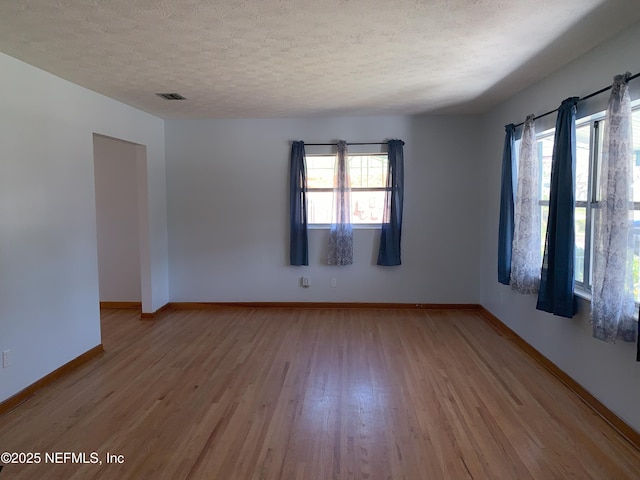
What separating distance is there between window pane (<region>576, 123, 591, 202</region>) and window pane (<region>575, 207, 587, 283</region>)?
0.35 feet

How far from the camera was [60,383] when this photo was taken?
10.7ft

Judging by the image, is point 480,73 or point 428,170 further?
point 428,170

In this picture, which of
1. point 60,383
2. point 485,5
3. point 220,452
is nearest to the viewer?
point 485,5

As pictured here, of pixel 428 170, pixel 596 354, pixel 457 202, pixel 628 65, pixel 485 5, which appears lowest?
pixel 596 354

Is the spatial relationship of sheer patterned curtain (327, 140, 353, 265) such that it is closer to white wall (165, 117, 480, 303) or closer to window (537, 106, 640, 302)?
white wall (165, 117, 480, 303)

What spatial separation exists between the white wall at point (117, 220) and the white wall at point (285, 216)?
0.49 meters

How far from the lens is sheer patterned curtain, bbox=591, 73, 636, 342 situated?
7.82 feet

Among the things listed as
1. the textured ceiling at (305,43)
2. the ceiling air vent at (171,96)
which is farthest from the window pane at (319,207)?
the ceiling air vent at (171,96)

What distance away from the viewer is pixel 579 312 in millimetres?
3006

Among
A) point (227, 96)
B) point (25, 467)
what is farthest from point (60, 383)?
point (227, 96)

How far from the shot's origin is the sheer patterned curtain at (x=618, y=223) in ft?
7.82

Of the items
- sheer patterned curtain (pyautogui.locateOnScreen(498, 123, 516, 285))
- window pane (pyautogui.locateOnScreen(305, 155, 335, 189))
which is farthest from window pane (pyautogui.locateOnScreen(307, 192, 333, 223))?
sheer patterned curtain (pyautogui.locateOnScreen(498, 123, 516, 285))

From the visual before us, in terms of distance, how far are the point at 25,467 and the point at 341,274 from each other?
149 inches

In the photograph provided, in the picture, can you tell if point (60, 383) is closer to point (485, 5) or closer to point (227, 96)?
point (227, 96)
